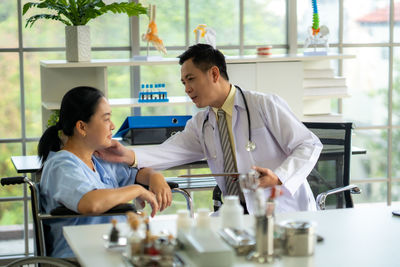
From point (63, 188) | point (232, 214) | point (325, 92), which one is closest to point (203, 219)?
point (232, 214)

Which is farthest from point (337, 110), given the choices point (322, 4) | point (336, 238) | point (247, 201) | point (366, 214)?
point (336, 238)

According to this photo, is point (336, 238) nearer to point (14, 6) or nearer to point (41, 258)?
point (41, 258)

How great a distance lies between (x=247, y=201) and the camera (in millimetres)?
2941

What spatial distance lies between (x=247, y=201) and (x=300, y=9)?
2.31m

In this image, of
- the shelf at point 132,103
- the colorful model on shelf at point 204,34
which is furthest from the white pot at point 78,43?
the colorful model on shelf at point 204,34

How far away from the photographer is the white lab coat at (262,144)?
9.78 ft

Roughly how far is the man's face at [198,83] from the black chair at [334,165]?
0.65 metres

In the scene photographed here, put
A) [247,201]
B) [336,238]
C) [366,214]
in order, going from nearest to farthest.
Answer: [336,238] → [366,214] → [247,201]

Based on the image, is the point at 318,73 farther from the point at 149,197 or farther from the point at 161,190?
the point at 149,197

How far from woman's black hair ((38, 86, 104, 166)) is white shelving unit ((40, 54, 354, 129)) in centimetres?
137

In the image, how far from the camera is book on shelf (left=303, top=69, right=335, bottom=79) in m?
4.58

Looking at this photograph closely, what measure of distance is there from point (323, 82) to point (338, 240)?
8.75 feet

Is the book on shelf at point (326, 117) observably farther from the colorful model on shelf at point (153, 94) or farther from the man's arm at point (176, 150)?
the man's arm at point (176, 150)

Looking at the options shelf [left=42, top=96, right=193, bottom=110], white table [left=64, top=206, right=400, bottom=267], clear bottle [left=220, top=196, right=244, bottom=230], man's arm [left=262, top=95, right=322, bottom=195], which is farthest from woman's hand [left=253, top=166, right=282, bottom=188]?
shelf [left=42, top=96, right=193, bottom=110]
